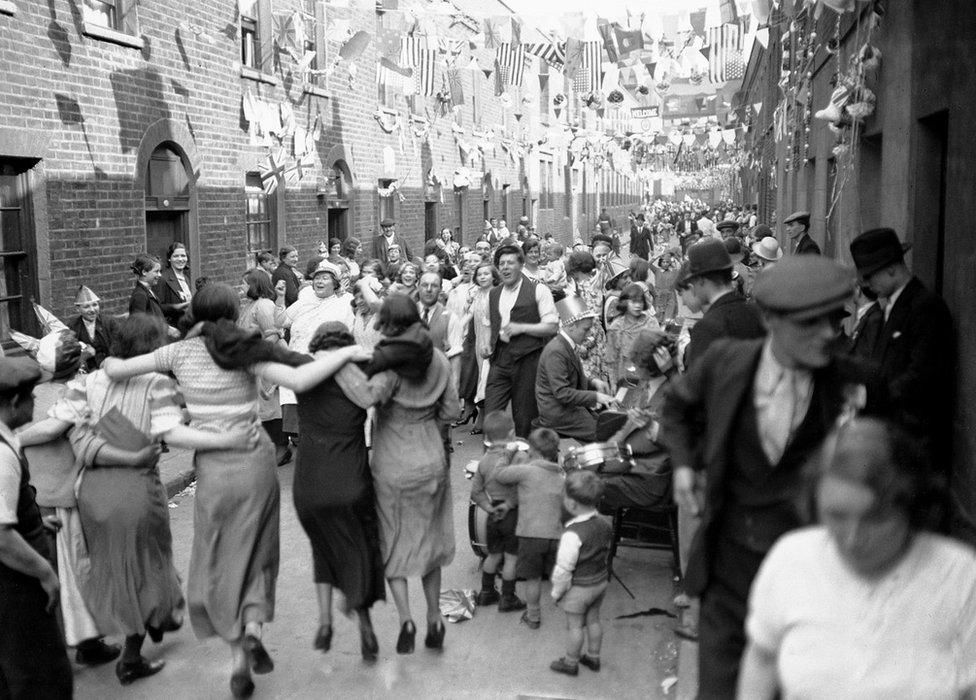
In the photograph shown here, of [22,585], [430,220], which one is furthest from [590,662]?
[430,220]

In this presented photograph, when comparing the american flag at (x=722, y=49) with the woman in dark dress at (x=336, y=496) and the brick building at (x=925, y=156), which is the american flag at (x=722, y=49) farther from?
the woman in dark dress at (x=336, y=496)

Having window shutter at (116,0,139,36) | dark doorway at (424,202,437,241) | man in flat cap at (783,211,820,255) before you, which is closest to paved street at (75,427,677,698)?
man in flat cap at (783,211,820,255)

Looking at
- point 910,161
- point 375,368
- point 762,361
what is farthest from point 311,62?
point 762,361

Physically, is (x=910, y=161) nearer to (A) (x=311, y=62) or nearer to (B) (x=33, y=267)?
(B) (x=33, y=267)

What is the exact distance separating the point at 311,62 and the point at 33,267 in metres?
8.92

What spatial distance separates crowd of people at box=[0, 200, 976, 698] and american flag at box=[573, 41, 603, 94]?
1374 cm

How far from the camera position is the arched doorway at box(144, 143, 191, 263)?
517 inches

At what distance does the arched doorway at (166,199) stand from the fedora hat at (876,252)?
9.65 meters

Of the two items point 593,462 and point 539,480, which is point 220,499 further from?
point 593,462

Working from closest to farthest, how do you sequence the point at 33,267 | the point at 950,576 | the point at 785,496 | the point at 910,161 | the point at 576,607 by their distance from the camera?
the point at 950,576 → the point at 785,496 → the point at 576,607 → the point at 910,161 → the point at 33,267

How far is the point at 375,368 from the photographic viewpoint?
5133 mm

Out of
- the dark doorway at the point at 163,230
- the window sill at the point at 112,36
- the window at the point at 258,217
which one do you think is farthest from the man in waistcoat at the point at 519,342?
the window at the point at 258,217

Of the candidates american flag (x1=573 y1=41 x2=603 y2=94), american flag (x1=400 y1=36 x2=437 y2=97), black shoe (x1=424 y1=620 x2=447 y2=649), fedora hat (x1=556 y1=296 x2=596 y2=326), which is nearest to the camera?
black shoe (x1=424 y1=620 x2=447 y2=649)

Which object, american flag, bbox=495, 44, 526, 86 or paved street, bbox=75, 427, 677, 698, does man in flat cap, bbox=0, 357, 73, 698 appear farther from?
american flag, bbox=495, 44, 526, 86
